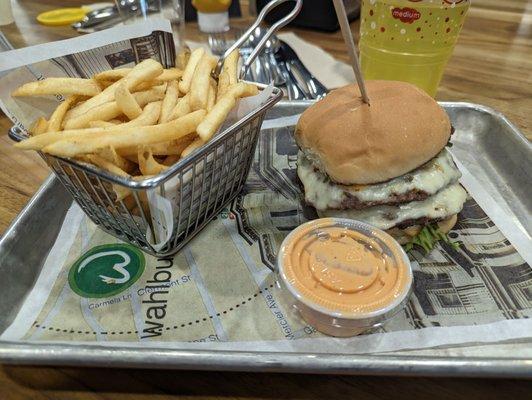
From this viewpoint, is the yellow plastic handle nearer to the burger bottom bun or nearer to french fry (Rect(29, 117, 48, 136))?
french fry (Rect(29, 117, 48, 136))

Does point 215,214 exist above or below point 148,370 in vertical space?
below

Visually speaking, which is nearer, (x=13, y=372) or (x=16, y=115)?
(x=13, y=372)

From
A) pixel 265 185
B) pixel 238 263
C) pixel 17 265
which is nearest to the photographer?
pixel 17 265

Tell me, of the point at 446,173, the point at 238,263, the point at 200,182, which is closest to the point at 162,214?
the point at 200,182

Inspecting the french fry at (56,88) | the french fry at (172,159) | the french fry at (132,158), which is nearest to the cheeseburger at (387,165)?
the french fry at (172,159)

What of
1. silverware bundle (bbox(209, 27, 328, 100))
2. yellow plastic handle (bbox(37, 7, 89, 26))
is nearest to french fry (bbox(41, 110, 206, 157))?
silverware bundle (bbox(209, 27, 328, 100))

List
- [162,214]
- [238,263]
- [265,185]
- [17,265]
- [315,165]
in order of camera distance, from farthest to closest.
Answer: [265,185], [315,165], [238,263], [17,265], [162,214]

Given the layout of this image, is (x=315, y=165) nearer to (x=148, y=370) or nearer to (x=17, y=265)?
(x=148, y=370)

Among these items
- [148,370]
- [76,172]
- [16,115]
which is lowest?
[148,370]
